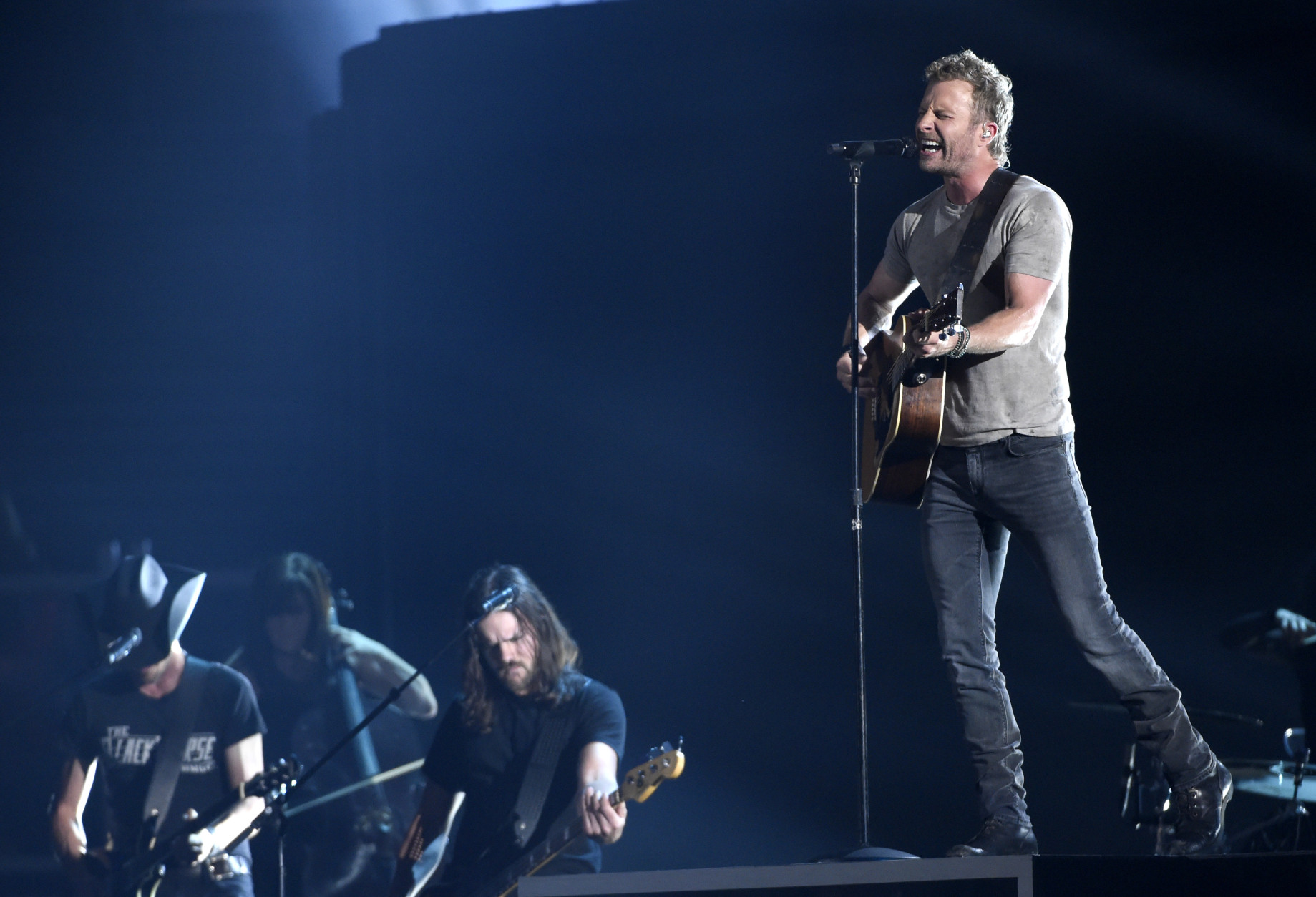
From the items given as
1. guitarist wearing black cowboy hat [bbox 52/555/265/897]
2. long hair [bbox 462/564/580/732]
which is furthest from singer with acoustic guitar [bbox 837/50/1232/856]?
guitarist wearing black cowboy hat [bbox 52/555/265/897]

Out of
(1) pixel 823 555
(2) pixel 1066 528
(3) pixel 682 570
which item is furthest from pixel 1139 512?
(2) pixel 1066 528

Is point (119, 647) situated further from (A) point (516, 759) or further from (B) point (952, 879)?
(B) point (952, 879)

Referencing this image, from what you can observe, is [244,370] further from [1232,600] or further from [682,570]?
[1232,600]

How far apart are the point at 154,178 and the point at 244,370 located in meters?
1.19

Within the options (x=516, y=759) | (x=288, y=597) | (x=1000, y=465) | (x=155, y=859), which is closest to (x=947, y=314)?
(x=1000, y=465)

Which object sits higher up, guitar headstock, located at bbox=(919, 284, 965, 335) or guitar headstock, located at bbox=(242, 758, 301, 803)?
guitar headstock, located at bbox=(919, 284, 965, 335)

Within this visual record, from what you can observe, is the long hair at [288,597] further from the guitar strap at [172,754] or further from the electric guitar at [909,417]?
the electric guitar at [909,417]

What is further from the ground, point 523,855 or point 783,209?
point 783,209

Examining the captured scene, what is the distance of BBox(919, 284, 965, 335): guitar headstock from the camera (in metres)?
2.62

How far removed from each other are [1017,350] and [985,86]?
64cm

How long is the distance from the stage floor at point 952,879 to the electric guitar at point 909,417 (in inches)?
35.8

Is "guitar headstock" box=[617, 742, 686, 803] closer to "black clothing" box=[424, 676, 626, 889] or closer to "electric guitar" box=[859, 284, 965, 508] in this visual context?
"black clothing" box=[424, 676, 626, 889]

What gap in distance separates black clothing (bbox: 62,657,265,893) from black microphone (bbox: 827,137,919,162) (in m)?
3.73

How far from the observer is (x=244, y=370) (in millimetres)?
6746
